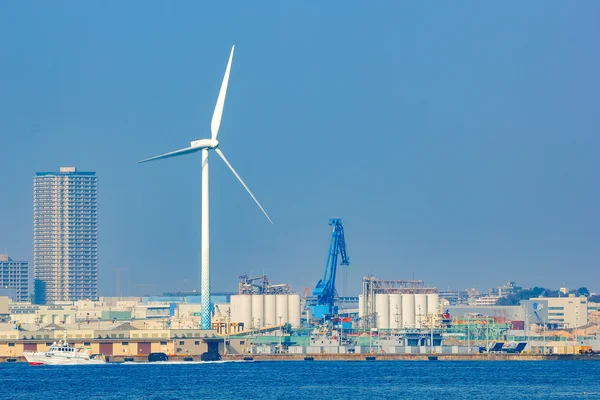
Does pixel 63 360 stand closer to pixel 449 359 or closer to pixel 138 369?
pixel 138 369

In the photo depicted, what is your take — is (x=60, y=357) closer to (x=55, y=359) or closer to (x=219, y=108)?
(x=55, y=359)

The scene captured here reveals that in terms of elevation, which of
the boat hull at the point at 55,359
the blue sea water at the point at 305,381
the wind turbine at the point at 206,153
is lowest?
the blue sea water at the point at 305,381

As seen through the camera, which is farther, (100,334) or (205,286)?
(100,334)

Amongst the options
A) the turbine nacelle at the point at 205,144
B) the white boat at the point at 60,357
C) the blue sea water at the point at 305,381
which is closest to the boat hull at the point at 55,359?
the white boat at the point at 60,357

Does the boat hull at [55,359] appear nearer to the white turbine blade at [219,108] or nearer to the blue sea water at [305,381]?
the blue sea water at [305,381]

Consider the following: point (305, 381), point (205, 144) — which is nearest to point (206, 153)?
point (205, 144)

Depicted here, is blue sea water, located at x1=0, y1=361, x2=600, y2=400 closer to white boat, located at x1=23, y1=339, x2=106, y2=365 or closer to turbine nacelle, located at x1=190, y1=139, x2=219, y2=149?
white boat, located at x1=23, y1=339, x2=106, y2=365

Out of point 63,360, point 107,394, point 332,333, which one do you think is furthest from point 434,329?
point 107,394

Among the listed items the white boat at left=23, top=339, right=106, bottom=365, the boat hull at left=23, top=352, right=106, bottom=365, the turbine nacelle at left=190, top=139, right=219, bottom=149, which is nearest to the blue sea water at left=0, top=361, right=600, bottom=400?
the boat hull at left=23, top=352, right=106, bottom=365
